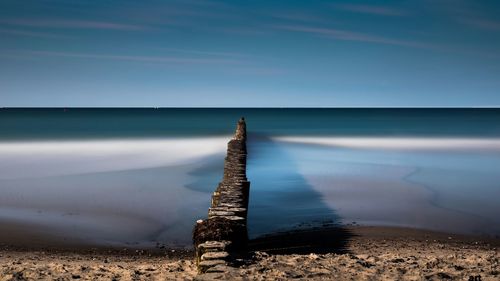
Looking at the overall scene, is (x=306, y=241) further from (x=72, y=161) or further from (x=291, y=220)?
(x=72, y=161)

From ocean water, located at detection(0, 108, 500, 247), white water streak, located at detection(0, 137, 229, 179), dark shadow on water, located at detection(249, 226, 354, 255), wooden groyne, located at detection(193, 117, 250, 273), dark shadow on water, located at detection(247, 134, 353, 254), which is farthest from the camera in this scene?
white water streak, located at detection(0, 137, 229, 179)

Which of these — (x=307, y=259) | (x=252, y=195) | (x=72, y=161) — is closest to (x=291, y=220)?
(x=252, y=195)

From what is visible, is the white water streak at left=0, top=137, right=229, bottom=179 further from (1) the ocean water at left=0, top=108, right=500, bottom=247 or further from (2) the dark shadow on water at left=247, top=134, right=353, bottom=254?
(2) the dark shadow on water at left=247, top=134, right=353, bottom=254

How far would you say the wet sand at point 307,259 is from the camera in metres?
5.66

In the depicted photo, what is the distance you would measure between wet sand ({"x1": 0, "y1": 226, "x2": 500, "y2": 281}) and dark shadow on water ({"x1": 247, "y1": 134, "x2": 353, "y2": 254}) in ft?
0.10

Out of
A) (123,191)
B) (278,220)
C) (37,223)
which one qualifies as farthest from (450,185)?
(37,223)

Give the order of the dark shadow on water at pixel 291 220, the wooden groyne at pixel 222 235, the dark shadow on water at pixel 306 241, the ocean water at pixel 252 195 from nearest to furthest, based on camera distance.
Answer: the wooden groyne at pixel 222 235 < the dark shadow on water at pixel 306 241 < the dark shadow on water at pixel 291 220 < the ocean water at pixel 252 195

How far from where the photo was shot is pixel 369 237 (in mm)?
8750

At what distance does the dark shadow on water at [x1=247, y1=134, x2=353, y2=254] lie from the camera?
8109 millimetres

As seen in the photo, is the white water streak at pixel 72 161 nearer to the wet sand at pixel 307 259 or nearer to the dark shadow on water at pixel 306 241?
the wet sand at pixel 307 259

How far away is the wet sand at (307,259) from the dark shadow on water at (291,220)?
1.2 inches

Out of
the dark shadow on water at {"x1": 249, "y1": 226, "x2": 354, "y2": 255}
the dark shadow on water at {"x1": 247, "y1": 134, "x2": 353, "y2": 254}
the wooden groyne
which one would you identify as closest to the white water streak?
the dark shadow on water at {"x1": 247, "y1": 134, "x2": 353, "y2": 254}

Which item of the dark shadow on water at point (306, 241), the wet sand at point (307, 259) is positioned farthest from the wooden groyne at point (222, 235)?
the dark shadow on water at point (306, 241)

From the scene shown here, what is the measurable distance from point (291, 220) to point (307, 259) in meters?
3.74
